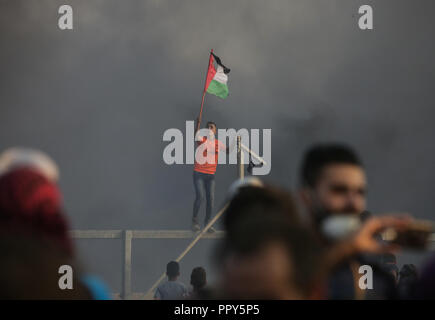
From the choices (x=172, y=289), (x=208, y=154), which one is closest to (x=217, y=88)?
(x=208, y=154)

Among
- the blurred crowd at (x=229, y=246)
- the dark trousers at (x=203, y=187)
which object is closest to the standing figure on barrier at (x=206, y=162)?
the dark trousers at (x=203, y=187)

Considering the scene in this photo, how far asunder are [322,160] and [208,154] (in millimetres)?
7814

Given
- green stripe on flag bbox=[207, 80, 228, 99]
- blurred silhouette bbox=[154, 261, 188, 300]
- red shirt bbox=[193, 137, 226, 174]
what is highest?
green stripe on flag bbox=[207, 80, 228, 99]

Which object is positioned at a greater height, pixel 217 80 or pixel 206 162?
pixel 217 80

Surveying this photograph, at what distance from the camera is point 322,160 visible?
8.63 ft

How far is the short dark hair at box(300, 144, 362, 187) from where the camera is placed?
259 centimetres

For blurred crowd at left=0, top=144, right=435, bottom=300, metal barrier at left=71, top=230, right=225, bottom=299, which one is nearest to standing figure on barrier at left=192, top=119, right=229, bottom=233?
metal barrier at left=71, top=230, right=225, bottom=299

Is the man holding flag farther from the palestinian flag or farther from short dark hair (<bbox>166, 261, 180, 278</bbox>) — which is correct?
short dark hair (<bbox>166, 261, 180, 278</bbox>)

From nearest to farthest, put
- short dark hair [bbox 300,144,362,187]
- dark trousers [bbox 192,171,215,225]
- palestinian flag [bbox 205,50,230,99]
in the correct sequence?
short dark hair [bbox 300,144,362,187], dark trousers [bbox 192,171,215,225], palestinian flag [bbox 205,50,230,99]

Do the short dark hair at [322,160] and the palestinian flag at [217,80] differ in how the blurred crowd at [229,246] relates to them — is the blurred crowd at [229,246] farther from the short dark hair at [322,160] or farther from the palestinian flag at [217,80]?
the palestinian flag at [217,80]

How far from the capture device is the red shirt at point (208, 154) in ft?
34.0

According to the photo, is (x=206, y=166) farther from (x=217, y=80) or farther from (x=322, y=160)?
(x=322, y=160)

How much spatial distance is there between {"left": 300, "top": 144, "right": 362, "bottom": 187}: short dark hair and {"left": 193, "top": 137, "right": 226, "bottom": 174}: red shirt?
763cm
